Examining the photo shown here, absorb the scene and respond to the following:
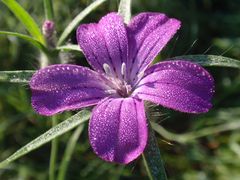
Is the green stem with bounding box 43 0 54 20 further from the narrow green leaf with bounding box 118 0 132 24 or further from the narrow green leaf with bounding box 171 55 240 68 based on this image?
the narrow green leaf with bounding box 171 55 240 68

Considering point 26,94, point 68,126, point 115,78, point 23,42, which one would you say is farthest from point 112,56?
point 23,42

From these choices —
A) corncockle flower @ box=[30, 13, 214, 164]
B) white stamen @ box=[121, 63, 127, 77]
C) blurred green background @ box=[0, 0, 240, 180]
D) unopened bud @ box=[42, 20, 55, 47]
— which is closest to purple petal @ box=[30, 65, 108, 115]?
corncockle flower @ box=[30, 13, 214, 164]

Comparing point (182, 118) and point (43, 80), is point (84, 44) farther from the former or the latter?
point (182, 118)

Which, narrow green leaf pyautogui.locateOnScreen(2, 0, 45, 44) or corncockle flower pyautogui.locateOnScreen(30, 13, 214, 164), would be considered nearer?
A: corncockle flower pyautogui.locateOnScreen(30, 13, 214, 164)

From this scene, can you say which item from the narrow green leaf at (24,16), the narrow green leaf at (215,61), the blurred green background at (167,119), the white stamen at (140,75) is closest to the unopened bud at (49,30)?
the narrow green leaf at (24,16)

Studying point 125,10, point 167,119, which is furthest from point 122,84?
point 167,119

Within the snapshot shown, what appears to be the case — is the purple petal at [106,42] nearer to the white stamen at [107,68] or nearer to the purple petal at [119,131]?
the white stamen at [107,68]
